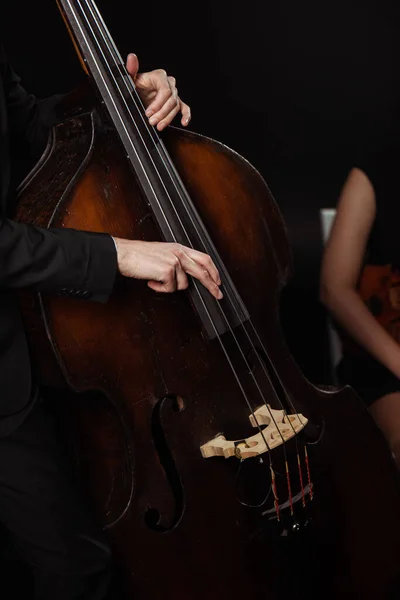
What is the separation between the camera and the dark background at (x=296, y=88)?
2176mm

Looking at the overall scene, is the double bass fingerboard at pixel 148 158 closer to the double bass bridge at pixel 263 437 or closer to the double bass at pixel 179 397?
the double bass at pixel 179 397

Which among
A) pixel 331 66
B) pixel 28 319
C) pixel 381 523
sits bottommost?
pixel 381 523

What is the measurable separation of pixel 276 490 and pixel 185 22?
54.5 inches

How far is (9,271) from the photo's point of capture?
1.13m

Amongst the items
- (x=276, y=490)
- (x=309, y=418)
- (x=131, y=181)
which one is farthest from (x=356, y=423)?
(x=131, y=181)

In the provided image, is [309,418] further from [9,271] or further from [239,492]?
[9,271]

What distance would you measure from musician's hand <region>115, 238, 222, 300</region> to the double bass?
50 millimetres

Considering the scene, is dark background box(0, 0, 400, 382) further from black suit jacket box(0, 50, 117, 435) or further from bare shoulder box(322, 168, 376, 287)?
black suit jacket box(0, 50, 117, 435)

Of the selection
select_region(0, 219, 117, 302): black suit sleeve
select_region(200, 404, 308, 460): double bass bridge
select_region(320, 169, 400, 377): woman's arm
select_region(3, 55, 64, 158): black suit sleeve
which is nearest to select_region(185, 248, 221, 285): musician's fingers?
select_region(0, 219, 117, 302): black suit sleeve

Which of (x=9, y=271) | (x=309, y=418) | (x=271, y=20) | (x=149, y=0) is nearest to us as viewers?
(x=9, y=271)

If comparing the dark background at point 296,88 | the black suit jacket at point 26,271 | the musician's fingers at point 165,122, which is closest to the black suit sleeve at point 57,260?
the black suit jacket at point 26,271

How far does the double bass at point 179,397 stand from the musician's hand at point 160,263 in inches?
2.0

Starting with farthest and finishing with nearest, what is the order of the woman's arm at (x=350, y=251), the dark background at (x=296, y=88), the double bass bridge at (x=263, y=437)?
the dark background at (x=296, y=88) < the woman's arm at (x=350, y=251) < the double bass bridge at (x=263, y=437)

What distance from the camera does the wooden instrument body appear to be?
1211 millimetres
